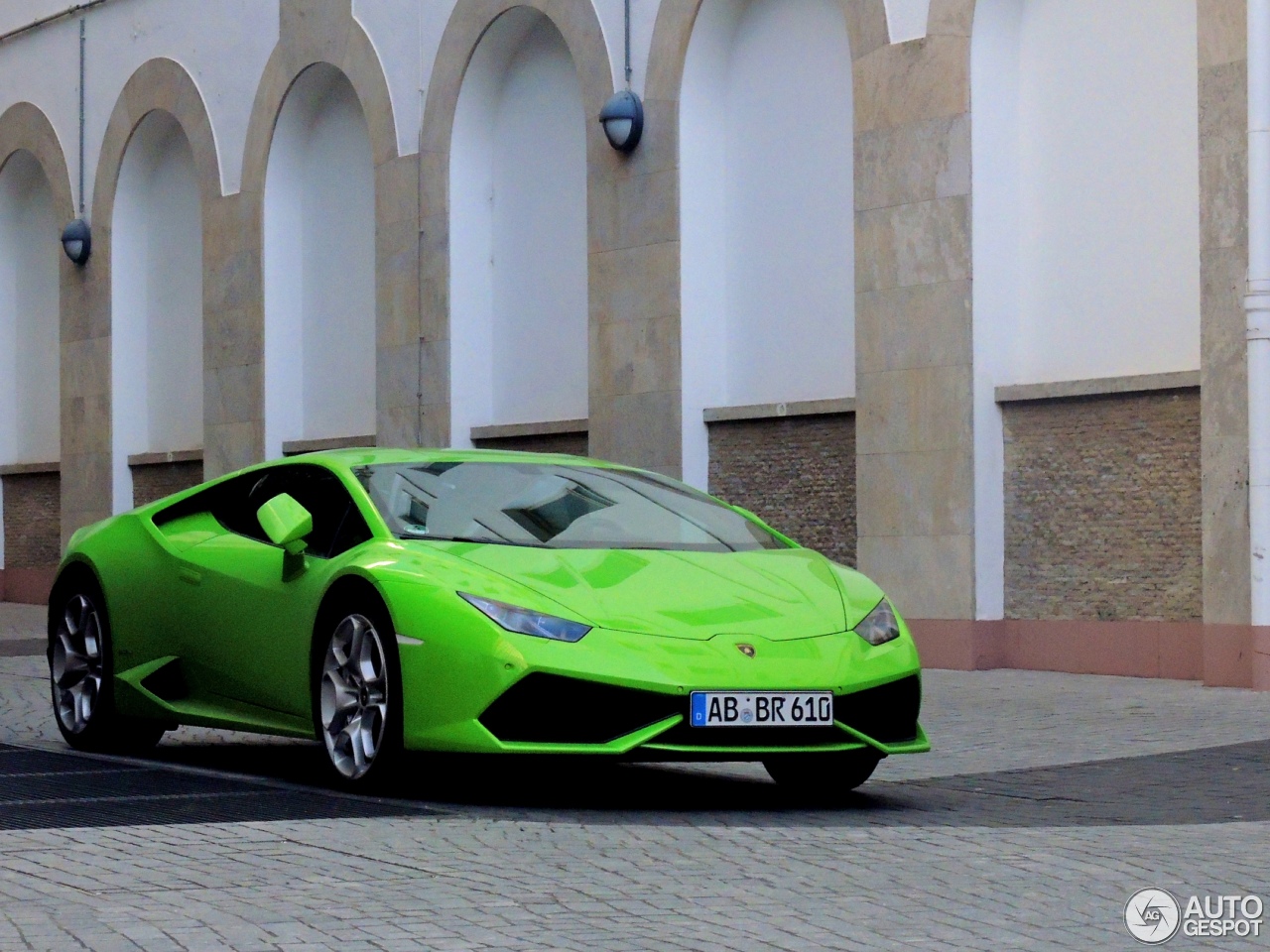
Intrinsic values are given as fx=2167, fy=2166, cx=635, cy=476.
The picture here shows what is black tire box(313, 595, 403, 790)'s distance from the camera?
291 inches

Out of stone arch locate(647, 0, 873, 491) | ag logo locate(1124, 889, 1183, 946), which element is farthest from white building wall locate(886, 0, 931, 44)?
ag logo locate(1124, 889, 1183, 946)

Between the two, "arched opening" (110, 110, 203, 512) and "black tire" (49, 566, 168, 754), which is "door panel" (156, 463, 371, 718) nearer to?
"black tire" (49, 566, 168, 754)

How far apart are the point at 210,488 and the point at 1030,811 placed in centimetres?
377

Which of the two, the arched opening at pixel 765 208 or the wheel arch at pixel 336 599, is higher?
the arched opening at pixel 765 208

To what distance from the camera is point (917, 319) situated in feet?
49.9

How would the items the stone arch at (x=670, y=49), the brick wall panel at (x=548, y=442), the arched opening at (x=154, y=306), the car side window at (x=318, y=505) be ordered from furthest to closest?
the arched opening at (x=154, y=306) → the brick wall panel at (x=548, y=442) → the stone arch at (x=670, y=49) → the car side window at (x=318, y=505)

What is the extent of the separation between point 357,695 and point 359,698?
1.2 inches

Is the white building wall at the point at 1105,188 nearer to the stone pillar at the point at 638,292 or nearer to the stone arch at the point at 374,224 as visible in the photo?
the stone pillar at the point at 638,292

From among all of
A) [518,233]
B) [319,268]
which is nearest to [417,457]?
[518,233]

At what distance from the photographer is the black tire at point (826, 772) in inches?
300

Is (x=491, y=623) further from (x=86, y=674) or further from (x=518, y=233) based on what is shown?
(x=518, y=233)

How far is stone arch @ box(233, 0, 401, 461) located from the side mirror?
40.7 ft

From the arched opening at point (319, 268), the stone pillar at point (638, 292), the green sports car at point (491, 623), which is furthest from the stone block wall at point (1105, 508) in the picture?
the arched opening at point (319, 268)

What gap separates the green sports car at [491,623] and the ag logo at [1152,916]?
1.91 meters
